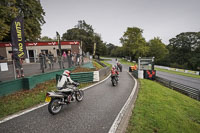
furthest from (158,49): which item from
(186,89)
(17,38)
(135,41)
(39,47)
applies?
(17,38)

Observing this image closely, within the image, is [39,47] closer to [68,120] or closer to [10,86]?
[10,86]

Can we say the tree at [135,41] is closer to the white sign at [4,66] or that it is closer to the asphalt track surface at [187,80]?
the asphalt track surface at [187,80]

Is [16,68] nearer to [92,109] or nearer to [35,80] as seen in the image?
[35,80]

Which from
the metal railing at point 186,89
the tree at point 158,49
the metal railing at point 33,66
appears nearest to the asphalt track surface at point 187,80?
the metal railing at point 186,89

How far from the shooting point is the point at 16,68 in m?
6.15

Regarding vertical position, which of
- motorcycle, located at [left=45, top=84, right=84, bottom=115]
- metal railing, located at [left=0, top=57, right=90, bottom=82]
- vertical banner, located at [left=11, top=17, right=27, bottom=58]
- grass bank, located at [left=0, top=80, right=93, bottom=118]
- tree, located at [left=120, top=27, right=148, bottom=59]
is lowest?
grass bank, located at [left=0, top=80, right=93, bottom=118]

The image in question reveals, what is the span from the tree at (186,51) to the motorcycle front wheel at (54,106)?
52656 millimetres

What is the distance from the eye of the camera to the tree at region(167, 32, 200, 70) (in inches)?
1598

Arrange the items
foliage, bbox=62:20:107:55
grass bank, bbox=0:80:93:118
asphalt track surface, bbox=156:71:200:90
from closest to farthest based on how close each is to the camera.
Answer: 1. grass bank, bbox=0:80:93:118
2. asphalt track surface, bbox=156:71:200:90
3. foliage, bbox=62:20:107:55

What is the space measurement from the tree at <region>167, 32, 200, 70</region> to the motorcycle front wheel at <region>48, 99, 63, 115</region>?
5266 centimetres

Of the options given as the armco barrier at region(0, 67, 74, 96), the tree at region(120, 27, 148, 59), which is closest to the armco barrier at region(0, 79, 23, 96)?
the armco barrier at region(0, 67, 74, 96)

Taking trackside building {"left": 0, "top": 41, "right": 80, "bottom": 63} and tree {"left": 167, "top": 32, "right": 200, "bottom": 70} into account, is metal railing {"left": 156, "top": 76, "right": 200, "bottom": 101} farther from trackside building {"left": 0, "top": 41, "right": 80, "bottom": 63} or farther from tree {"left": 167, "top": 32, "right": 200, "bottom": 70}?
tree {"left": 167, "top": 32, "right": 200, "bottom": 70}

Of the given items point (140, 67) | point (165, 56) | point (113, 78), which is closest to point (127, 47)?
point (165, 56)

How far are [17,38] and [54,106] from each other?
5.76 m
